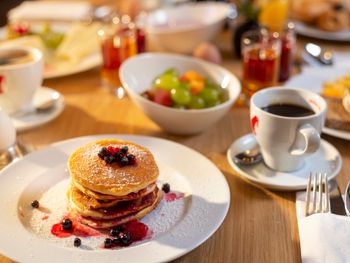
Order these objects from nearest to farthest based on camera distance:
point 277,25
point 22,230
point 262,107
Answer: point 22,230
point 262,107
point 277,25

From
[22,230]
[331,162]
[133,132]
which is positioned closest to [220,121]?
[133,132]

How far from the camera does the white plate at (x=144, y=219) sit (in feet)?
2.76

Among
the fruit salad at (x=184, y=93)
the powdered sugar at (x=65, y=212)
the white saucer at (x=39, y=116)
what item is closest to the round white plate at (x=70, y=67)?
the white saucer at (x=39, y=116)

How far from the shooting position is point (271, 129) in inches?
42.0

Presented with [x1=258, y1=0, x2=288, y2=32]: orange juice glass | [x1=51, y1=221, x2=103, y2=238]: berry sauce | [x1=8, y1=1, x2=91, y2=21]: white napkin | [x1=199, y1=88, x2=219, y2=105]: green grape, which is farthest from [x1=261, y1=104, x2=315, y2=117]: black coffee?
[x1=8, y1=1, x2=91, y2=21]: white napkin

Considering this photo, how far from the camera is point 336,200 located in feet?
3.35

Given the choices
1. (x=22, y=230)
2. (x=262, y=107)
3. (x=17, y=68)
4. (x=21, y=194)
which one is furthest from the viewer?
(x=17, y=68)

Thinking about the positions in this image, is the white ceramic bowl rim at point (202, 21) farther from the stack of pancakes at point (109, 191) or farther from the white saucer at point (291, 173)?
the stack of pancakes at point (109, 191)

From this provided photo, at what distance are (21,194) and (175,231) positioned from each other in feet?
1.17

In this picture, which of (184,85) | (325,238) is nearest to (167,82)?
(184,85)

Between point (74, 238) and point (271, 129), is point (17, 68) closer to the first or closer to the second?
point (74, 238)

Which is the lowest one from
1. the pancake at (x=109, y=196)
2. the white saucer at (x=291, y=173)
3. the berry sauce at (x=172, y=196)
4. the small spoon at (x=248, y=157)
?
the white saucer at (x=291, y=173)

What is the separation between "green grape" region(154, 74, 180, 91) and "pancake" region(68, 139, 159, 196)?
13.5 inches

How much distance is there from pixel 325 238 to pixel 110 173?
43 centimetres
